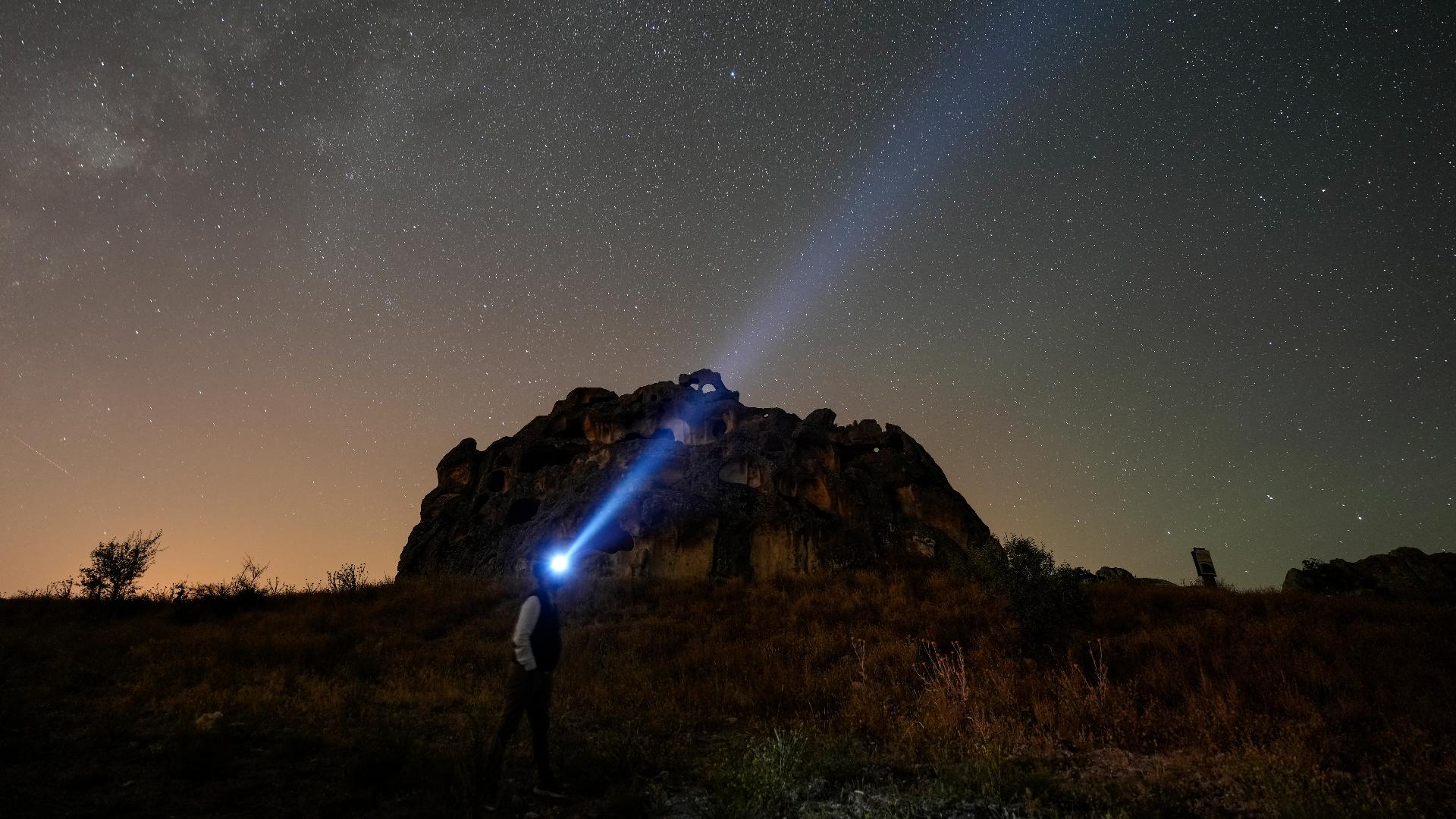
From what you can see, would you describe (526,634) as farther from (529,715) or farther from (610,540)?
(610,540)

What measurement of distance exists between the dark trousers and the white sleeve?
0.23ft

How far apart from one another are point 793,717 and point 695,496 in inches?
726

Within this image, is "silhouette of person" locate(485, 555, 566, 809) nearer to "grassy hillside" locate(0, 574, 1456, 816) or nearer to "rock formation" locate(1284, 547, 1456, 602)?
"grassy hillside" locate(0, 574, 1456, 816)

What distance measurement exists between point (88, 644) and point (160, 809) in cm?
1169

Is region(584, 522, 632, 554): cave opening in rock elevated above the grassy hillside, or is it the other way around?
region(584, 522, 632, 554): cave opening in rock

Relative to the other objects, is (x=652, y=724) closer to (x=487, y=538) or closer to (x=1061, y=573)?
(x=1061, y=573)

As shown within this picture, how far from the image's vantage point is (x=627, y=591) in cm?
2194

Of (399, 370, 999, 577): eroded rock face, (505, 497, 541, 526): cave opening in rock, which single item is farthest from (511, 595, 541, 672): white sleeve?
(505, 497, 541, 526): cave opening in rock

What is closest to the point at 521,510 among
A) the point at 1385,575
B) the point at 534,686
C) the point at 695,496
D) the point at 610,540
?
the point at 610,540

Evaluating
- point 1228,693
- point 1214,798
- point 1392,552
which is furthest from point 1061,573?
point 1392,552

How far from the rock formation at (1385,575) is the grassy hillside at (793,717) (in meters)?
8.69

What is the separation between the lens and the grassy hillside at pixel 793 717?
5.68m

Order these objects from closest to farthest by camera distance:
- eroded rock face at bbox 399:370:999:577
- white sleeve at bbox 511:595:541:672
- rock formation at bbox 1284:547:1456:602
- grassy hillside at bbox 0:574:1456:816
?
grassy hillside at bbox 0:574:1456:816, white sleeve at bbox 511:595:541:672, rock formation at bbox 1284:547:1456:602, eroded rock face at bbox 399:370:999:577

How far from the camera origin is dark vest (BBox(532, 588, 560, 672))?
620cm
